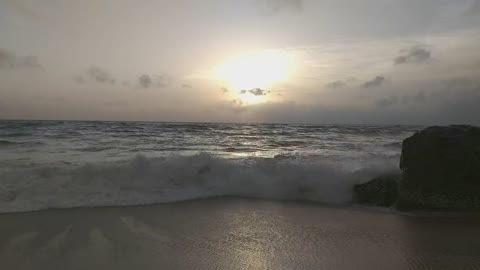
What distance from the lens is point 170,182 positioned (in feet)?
29.6

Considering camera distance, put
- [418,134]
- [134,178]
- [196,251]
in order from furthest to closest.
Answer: [134,178]
[418,134]
[196,251]

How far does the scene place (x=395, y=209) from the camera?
741 cm

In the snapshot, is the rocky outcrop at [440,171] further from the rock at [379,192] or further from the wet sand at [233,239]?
the wet sand at [233,239]

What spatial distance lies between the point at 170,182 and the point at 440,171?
572cm

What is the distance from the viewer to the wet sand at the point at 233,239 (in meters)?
4.34

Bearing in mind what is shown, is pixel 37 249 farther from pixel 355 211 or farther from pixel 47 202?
pixel 355 211

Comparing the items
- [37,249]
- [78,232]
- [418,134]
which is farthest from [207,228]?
[418,134]

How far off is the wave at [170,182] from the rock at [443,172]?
138cm

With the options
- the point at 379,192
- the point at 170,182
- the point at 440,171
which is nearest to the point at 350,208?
Result: the point at 379,192

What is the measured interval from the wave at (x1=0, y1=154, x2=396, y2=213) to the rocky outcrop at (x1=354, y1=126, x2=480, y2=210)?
133cm

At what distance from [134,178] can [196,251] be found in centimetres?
479

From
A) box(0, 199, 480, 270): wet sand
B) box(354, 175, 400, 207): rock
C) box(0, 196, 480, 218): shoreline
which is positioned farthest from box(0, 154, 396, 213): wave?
box(0, 199, 480, 270): wet sand

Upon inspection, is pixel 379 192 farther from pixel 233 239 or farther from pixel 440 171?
pixel 233 239

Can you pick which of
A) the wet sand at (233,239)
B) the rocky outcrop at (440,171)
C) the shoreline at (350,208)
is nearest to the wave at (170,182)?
the shoreline at (350,208)
